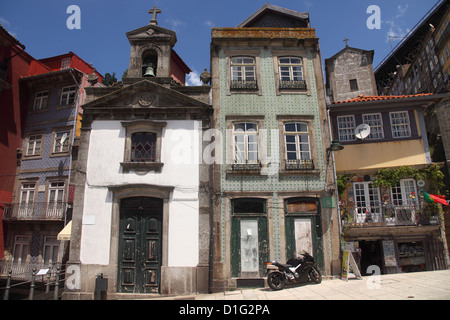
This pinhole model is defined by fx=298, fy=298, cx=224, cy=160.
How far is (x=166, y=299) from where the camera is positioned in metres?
10.6

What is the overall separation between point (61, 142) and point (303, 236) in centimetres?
1427

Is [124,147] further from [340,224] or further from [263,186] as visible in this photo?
[340,224]

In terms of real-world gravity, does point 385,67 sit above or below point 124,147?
above

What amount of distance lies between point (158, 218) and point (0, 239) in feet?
35.2

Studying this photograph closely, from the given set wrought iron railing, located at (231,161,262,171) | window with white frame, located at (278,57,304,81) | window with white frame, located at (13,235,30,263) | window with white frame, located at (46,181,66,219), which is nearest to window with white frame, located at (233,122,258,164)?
wrought iron railing, located at (231,161,262,171)

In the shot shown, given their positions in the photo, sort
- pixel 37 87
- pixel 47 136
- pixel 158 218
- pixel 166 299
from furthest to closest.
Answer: pixel 37 87
pixel 47 136
pixel 158 218
pixel 166 299

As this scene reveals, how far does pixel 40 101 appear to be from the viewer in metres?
18.8

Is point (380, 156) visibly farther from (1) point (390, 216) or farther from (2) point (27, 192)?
(2) point (27, 192)

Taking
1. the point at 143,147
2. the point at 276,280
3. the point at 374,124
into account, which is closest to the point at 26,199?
the point at 143,147

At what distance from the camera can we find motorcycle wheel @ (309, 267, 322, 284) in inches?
424

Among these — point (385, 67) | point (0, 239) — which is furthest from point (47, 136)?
point (385, 67)

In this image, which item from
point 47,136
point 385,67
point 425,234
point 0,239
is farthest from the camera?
point 385,67

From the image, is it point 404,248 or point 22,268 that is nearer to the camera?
point 404,248

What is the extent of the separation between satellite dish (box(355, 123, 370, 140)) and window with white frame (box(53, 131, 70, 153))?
15690 millimetres
